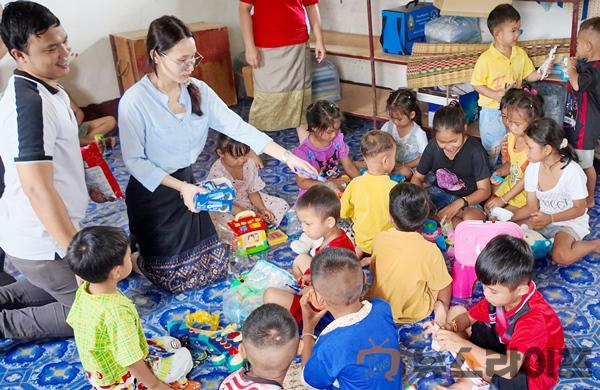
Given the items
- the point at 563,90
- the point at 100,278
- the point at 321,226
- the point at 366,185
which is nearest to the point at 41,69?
the point at 100,278

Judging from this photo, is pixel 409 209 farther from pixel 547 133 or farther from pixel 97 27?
pixel 97 27

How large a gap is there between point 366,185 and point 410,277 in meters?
0.64

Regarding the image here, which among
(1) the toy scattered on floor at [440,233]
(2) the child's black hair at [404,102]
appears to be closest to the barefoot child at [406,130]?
(2) the child's black hair at [404,102]

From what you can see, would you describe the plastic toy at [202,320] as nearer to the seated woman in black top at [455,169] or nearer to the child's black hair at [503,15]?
the seated woman in black top at [455,169]

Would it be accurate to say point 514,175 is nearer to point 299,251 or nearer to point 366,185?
point 366,185

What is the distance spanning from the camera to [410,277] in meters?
2.48

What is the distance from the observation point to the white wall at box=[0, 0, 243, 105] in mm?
5078

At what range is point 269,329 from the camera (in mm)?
1849

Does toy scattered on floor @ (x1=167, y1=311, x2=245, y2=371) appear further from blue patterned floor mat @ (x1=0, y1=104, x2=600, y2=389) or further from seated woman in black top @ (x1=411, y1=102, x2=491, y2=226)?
seated woman in black top @ (x1=411, y1=102, x2=491, y2=226)

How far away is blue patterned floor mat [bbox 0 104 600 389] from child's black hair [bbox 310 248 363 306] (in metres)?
0.55

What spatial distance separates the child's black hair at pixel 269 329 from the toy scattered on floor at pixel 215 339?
0.61m

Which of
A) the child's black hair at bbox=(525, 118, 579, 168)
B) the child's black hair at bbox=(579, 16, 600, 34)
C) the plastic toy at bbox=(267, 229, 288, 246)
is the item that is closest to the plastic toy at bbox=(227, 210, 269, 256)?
the plastic toy at bbox=(267, 229, 288, 246)

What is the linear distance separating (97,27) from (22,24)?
131 inches

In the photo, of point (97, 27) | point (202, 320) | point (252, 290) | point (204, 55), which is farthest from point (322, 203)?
point (97, 27)
